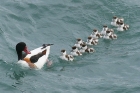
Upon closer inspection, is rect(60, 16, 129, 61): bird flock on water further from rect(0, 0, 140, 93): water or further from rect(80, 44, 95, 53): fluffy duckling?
rect(0, 0, 140, 93): water

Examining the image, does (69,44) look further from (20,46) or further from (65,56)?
(20,46)

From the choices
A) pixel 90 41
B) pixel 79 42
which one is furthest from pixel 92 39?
pixel 79 42

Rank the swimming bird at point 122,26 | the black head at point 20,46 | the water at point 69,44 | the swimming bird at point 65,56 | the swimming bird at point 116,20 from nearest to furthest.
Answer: the water at point 69,44, the black head at point 20,46, the swimming bird at point 65,56, the swimming bird at point 122,26, the swimming bird at point 116,20

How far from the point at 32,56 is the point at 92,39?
3.74 meters

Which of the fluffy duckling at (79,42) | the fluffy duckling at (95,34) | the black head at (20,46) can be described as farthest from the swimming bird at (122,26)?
the black head at (20,46)

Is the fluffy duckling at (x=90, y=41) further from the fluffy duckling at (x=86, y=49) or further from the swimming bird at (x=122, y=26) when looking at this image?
the swimming bird at (x=122, y=26)

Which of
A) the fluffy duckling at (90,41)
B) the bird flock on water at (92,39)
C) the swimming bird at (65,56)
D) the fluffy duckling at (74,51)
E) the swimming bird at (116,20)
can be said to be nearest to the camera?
the swimming bird at (65,56)

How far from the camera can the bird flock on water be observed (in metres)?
21.7

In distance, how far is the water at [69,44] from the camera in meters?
19.1

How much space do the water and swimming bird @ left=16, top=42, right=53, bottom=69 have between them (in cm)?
31

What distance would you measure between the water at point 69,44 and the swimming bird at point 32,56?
0.31m

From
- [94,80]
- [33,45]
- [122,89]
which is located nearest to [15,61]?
[33,45]

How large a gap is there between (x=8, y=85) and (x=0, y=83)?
1.05ft

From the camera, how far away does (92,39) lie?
23094 millimetres
